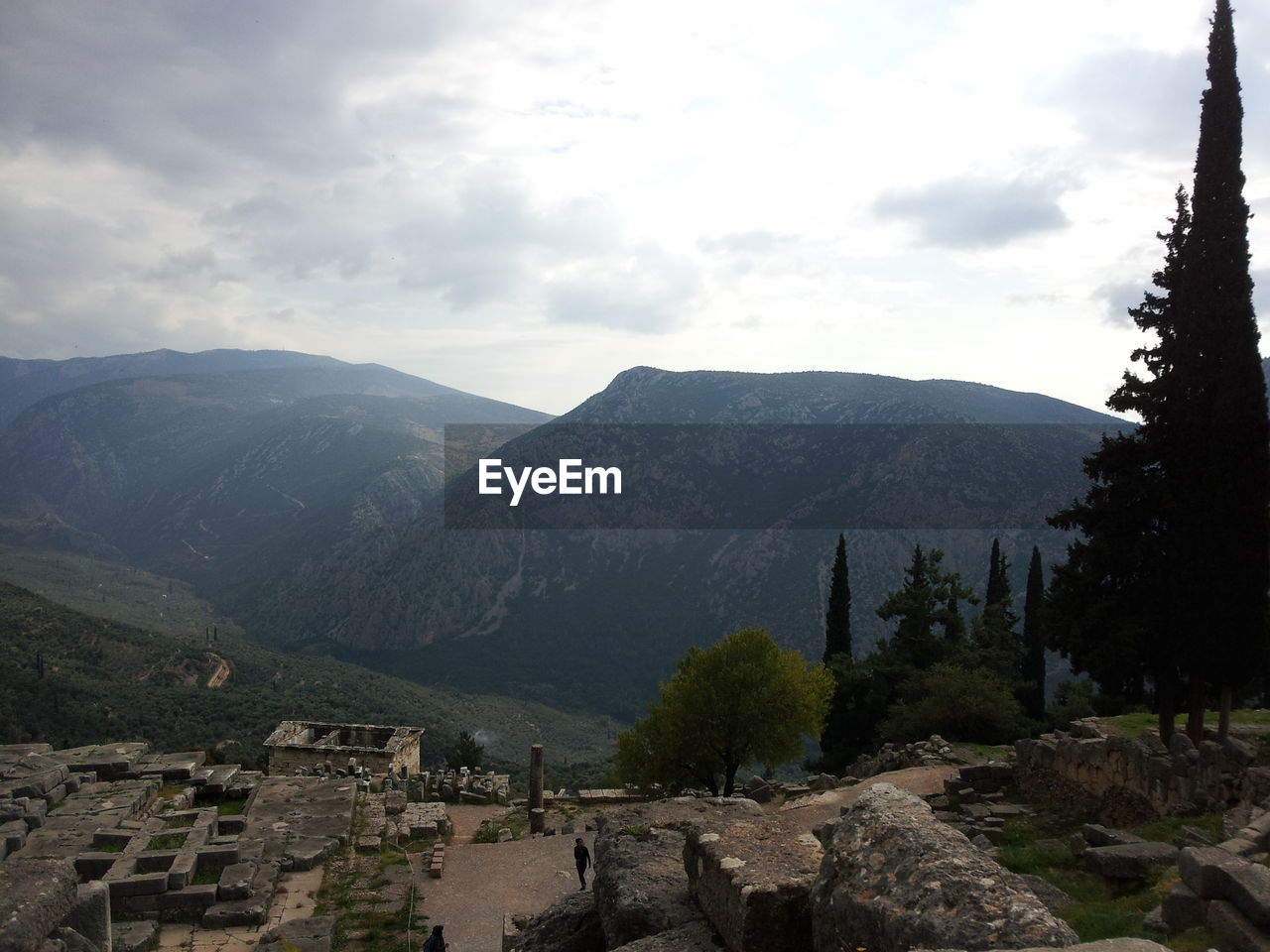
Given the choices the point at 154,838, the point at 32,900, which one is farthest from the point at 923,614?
the point at 32,900

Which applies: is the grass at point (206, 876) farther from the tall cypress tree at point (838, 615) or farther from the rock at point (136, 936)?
the tall cypress tree at point (838, 615)

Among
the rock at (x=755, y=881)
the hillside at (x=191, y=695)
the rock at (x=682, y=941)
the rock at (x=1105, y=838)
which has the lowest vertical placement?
the hillside at (x=191, y=695)

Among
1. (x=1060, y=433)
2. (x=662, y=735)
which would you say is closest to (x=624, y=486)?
(x=1060, y=433)

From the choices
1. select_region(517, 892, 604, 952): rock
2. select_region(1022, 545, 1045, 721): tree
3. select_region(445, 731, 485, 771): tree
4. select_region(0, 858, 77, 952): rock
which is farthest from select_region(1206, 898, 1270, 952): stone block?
select_region(445, 731, 485, 771): tree

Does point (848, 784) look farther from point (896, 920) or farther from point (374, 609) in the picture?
point (374, 609)

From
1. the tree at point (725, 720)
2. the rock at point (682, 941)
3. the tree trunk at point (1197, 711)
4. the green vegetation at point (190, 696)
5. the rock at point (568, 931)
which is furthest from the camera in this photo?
the green vegetation at point (190, 696)

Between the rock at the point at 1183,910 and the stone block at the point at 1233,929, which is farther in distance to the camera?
the rock at the point at 1183,910

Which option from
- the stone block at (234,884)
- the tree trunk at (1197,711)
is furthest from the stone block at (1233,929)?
the stone block at (234,884)
